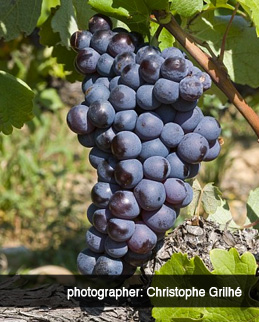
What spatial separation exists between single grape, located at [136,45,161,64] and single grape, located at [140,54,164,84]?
0.02m

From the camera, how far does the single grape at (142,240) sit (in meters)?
0.89

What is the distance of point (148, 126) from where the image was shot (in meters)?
0.87

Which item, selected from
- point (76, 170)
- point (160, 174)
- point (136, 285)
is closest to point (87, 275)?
point (136, 285)

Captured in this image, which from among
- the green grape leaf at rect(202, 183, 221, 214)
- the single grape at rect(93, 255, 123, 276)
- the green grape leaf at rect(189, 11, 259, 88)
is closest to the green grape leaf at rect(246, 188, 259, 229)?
the green grape leaf at rect(202, 183, 221, 214)

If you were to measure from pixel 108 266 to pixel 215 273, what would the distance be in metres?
0.16

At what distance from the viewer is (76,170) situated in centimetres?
355

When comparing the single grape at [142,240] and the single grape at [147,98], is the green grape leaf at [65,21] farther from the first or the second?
the single grape at [142,240]

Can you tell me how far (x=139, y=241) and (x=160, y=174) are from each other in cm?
11

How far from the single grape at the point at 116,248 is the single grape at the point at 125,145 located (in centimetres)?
13

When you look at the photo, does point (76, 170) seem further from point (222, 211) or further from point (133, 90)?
point (133, 90)

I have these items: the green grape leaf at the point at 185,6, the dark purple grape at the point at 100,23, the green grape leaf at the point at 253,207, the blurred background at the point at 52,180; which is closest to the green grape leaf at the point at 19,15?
the dark purple grape at the point at 100,23

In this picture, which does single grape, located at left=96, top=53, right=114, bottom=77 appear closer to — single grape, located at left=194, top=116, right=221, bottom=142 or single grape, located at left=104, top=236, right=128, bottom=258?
single grape, located at left=194, top=116, right=221, bottom=142

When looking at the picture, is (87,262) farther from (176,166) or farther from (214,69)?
(214,69)

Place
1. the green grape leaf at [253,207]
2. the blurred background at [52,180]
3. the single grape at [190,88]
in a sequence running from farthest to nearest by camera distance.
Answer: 1. the blurred background at [52,180]
2. the green grape leaf at [253,207]
3. the single grape at [190,88]
